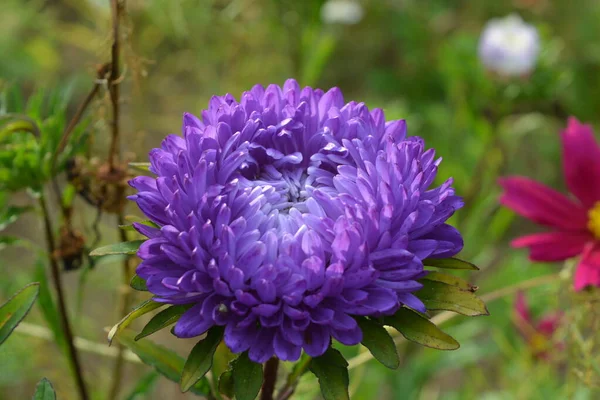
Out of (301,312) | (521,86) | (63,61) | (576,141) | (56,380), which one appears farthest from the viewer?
(63,61)

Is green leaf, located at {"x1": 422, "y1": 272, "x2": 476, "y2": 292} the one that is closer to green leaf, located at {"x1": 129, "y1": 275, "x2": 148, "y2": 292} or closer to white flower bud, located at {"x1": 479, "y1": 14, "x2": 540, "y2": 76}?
green leaf, located at {"x1": 129, "y1": 275, "x2": 148, "y2": 292}

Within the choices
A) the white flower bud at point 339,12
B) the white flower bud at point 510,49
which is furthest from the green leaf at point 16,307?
the white flower bud at point 339,12

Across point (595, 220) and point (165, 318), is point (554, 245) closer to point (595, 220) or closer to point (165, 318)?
point (595, 220)

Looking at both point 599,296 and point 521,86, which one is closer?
point 599,296

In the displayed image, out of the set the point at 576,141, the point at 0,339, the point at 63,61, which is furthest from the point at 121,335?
the point at 63,61

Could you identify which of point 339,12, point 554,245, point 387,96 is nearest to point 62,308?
point 554,245

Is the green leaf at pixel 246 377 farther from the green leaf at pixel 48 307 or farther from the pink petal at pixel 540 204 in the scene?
the pink petal at pixel 540 204

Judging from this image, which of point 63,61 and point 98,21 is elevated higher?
point 98,21

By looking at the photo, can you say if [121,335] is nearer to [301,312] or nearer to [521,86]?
[301,312]
